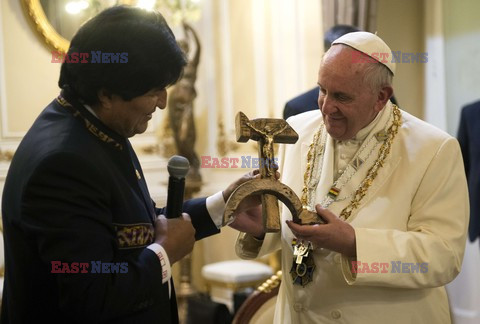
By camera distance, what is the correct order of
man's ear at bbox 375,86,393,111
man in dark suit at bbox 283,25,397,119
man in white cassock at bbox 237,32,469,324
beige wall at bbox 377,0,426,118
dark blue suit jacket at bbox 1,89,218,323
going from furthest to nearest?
1. beige wall at bbox 377,0,426,118
2. man in dark suit at bbox 283,25,397,119
3. man's ear at bbox 375,86,393,111
4. man in white cassock at bbox 237,32,469,324
5. dark blue suit jacket at bbox 1,89,218,323

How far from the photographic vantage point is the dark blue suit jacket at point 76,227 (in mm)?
1768

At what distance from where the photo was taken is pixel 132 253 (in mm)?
1988

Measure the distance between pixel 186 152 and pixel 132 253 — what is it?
14.5 feet

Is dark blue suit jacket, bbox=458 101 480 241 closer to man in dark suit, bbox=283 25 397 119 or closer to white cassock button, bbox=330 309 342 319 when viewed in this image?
man in dark suit, bbox=283 25 397 119

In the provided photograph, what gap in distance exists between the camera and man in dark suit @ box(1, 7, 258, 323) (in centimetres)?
177

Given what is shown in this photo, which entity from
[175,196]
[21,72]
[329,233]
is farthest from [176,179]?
[21,72]

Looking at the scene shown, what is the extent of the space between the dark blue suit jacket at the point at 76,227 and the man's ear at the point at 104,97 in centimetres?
6

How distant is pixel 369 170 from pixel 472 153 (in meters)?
3.00

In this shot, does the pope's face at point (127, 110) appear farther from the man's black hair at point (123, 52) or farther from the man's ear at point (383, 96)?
the man's ear at point (383, 96)

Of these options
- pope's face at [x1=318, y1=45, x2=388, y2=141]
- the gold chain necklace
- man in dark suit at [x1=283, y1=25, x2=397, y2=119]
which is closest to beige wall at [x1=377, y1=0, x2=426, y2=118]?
man in dark suit at [x1=283, y1=25, x2=397, y2=119]

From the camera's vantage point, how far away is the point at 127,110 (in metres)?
2.00

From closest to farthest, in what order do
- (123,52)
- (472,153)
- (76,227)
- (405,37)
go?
1. (76,227)
2. (123,52)
3. (472,153)
4. (405,37)

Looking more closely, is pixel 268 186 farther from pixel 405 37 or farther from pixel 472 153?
pixel 405 37

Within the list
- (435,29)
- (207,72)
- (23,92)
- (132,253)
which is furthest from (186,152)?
(132,253)
